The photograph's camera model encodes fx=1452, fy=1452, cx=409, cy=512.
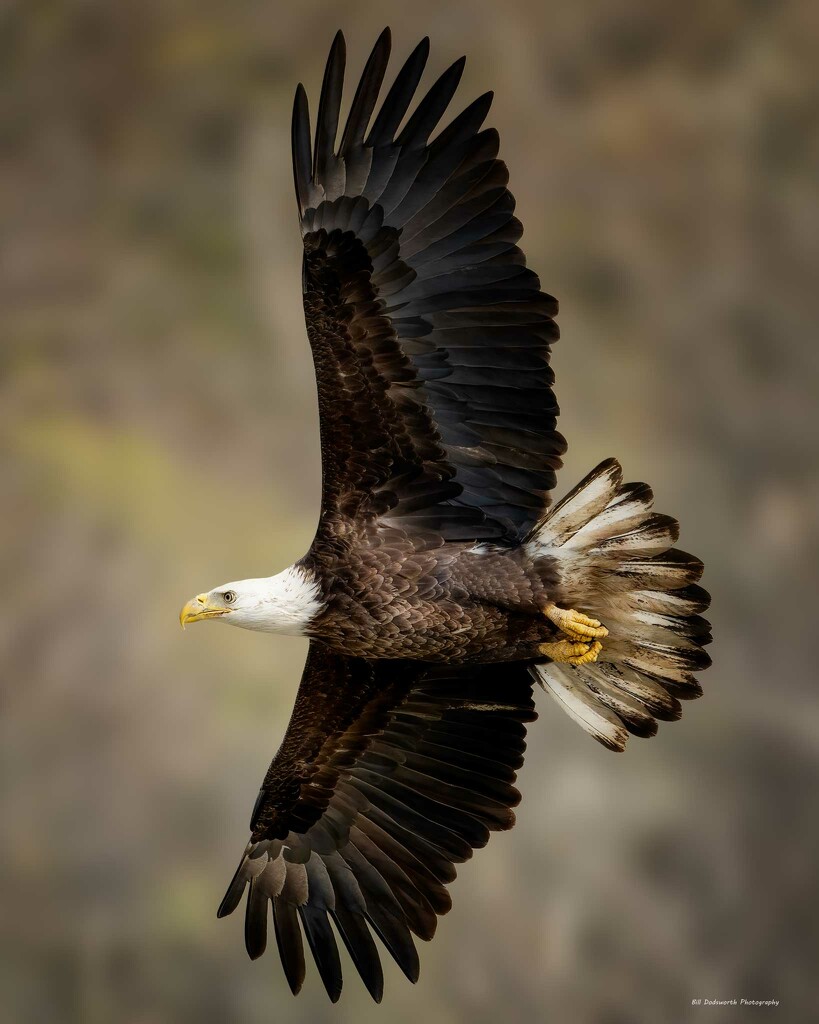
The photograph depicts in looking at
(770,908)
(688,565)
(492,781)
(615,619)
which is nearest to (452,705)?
(492,781)

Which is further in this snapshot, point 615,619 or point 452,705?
point 452,705

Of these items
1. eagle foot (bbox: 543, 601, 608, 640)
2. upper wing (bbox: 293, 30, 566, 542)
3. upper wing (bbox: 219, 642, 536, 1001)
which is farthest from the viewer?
upper wing (bbox: 219, 642, 536, 1001)

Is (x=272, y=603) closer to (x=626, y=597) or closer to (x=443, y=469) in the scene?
(x=443, y=469)

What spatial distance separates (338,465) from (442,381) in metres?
0.46

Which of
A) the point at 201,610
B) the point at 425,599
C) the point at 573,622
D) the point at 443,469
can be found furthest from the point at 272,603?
the point at 573,622

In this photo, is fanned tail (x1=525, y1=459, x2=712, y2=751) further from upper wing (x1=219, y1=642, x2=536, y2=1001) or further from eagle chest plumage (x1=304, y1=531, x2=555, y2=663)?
upper wing (x1=219, y1=642, x2=536, y2=1001)

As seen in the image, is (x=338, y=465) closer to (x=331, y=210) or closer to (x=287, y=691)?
(x=331, y=210)

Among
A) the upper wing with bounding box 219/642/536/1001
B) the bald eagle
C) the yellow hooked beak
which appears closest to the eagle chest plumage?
the bald eagle

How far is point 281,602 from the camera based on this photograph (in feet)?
16.2

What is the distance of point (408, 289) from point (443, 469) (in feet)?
2.08

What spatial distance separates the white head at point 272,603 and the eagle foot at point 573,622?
0.80 metres

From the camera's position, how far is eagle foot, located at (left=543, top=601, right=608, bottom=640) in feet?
16.6

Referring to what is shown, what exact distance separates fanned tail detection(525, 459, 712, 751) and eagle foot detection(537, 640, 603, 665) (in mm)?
115

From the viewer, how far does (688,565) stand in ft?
16.5
